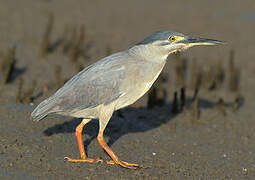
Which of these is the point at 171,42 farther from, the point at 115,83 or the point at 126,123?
the point at 126,123

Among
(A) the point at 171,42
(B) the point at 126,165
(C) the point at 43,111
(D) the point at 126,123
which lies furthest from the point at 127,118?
(A) the point at 171,42

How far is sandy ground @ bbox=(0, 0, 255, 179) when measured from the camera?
5934mm

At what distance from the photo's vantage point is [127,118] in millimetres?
8094

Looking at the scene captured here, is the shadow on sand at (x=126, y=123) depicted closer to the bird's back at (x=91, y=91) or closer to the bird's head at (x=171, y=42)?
the bird's back at (x=91, y=91)

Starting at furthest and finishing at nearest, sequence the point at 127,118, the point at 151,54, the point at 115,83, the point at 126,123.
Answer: the point at 127,118, the point at 126,123, the point at 151,54, the point at 115,83

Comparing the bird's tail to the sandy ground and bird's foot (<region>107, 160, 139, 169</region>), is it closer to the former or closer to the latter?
the sandy ground

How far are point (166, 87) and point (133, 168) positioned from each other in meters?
4.79

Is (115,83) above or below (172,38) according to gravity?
below

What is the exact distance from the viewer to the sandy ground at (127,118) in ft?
19.5

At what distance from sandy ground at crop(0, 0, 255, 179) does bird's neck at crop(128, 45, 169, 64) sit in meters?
1.52

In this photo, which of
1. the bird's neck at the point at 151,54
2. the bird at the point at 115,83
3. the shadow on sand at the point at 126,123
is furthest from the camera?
the shadow on sand at the point at 126,123

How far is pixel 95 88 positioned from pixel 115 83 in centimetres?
30

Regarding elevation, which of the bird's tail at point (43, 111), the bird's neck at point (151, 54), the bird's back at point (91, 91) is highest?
the bird's neck at point (151, 54)

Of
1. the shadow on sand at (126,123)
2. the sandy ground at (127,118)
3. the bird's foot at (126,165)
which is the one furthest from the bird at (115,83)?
the shadow on sand at (126,123)
